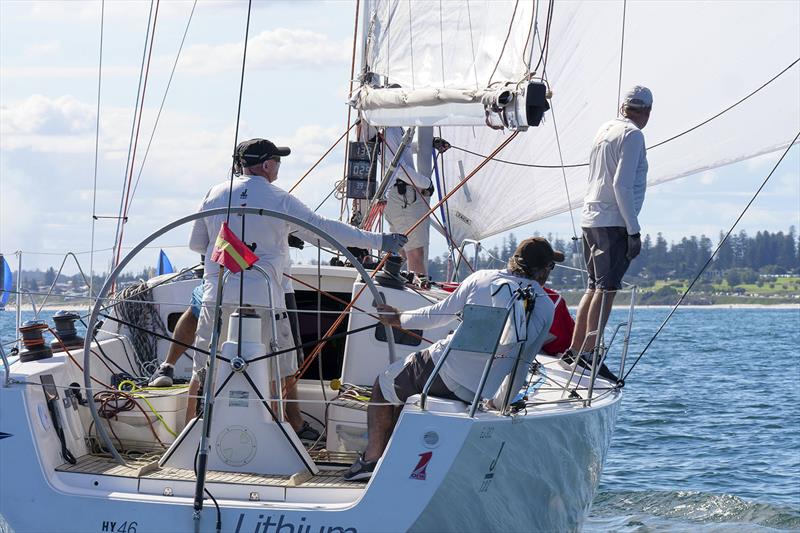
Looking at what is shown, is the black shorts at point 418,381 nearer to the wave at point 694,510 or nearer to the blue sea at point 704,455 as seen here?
the blue sea at point 704,455

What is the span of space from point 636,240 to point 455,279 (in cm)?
251

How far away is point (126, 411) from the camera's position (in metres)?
5.70

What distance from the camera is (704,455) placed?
11.6m

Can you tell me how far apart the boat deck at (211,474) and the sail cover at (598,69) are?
2.33 m

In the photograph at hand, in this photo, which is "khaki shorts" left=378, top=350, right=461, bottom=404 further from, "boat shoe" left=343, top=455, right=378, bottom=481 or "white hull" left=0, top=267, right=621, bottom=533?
"boat shoe" left=343, top=455, right=378, bottom=481

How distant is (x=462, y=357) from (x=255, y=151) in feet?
4.43

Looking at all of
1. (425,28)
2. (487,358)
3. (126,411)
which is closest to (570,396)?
(487,358)

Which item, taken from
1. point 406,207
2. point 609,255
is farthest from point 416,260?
point 609,255

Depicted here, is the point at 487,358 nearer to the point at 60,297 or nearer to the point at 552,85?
the point at 60,297

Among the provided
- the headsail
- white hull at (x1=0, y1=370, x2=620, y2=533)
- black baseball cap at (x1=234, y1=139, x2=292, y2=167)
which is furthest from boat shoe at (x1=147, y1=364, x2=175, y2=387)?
the headsail

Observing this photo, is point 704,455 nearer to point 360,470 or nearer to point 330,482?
point 360,470

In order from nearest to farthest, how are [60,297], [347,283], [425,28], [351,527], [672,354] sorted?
[351,527] → [60,297] → [347,283] → [425,28] → [672,354]

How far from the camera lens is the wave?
8883 mm

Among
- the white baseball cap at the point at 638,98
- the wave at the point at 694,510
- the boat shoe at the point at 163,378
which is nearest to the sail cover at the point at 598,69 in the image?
the white baseball cap at the point at 638,98
